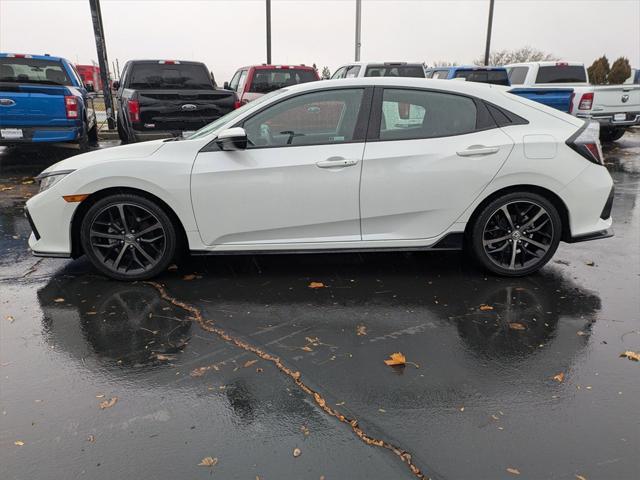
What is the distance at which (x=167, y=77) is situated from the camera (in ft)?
38.2

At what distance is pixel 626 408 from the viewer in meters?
2.99

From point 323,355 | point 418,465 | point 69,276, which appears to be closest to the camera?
point 418,465

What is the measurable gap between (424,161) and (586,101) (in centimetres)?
993

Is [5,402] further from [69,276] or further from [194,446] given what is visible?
[69,276]

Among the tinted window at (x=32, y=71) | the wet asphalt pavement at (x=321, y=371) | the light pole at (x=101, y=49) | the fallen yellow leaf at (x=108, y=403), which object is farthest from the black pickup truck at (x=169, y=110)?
the fallen yellow leaf at (x=108, y=403)

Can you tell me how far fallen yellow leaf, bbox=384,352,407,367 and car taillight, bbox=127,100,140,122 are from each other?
7.93m

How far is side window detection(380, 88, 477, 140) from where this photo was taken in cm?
465

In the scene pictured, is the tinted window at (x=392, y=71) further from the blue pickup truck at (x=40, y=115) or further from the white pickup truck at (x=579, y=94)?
the blue pickup truck at (x=40, y=115)

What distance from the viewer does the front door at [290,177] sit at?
4496 mm

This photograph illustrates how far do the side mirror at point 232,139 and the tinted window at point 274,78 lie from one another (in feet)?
31.0

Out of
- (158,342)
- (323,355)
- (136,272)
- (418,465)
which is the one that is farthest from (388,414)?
(136,272)

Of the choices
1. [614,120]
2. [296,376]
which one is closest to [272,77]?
[614,120]

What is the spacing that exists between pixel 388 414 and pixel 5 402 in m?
2.12

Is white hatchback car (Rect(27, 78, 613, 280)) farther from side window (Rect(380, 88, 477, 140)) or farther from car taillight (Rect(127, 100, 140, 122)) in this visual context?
car taillight (Rect(127, 100, 140, 122))
